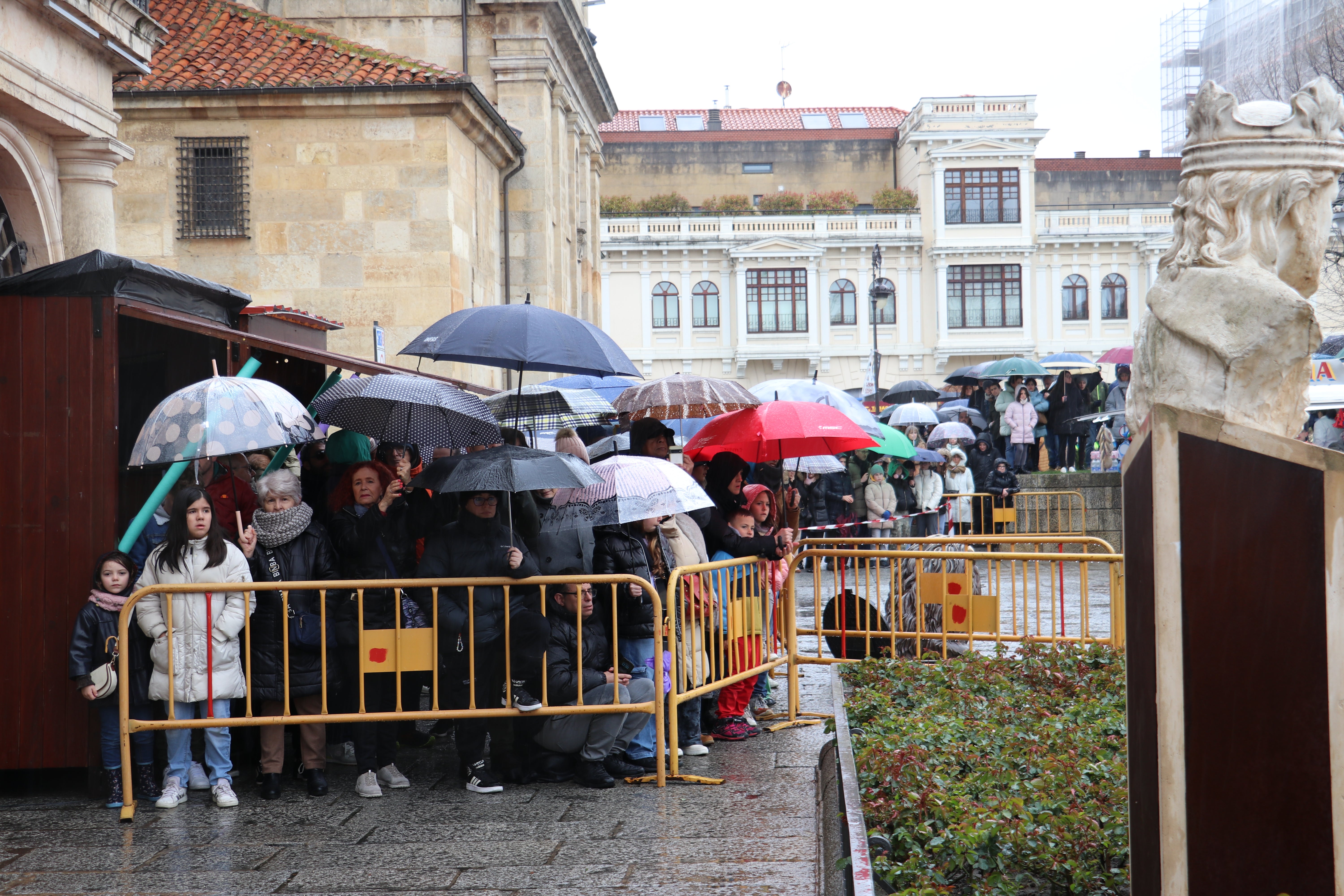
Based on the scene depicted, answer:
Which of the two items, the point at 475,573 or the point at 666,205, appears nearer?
the point at 475,573

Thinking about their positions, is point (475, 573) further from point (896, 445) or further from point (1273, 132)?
point (896, 445)

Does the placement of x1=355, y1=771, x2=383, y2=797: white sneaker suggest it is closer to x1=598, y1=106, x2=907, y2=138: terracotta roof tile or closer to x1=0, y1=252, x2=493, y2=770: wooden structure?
x1=0, y1=252, x2=493, y2=770: wooden structure

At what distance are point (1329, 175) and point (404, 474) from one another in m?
6.17

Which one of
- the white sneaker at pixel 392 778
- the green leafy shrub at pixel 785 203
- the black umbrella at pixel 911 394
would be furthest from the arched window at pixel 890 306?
the white sneaker at pixel 392 778

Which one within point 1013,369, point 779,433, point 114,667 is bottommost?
point 114,667

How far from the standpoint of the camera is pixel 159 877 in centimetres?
567

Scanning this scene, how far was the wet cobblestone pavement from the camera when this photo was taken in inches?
219

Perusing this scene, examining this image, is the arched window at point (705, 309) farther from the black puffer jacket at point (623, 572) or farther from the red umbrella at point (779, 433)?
the black puffer jacket at point (623, 572)

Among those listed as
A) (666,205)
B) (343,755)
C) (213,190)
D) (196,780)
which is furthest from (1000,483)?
(666,205)

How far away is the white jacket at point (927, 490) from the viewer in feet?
65.2

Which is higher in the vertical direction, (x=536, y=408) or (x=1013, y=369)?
(x=1013, y=369)

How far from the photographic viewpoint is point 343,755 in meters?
8.05

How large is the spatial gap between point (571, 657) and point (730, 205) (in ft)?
179

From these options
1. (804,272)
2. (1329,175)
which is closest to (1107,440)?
(1329,175)
